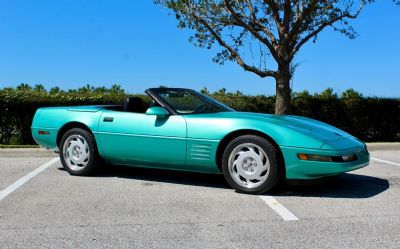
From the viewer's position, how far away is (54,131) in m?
6.69

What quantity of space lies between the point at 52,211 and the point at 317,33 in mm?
8573

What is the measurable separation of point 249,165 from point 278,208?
688mm

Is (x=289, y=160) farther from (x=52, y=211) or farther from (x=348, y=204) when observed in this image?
(x=52, y=211)

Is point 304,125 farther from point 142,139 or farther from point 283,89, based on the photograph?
point 283,89

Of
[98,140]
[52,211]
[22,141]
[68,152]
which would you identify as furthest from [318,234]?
[22,141]

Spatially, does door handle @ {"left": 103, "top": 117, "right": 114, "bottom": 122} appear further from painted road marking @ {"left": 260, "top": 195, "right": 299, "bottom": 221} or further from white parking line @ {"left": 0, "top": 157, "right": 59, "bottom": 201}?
painted road marking @ {"left": 260, "top": 195, "right": 299, "bottom": 221}

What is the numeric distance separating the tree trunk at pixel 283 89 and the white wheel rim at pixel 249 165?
5.81m

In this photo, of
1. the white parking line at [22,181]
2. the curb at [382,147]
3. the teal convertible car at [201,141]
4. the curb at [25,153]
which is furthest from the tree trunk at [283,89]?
the white parking line at [22,181]

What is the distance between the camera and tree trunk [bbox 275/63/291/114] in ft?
36.4

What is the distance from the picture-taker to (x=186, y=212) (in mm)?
4672

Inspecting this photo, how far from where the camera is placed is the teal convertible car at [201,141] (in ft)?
17.0

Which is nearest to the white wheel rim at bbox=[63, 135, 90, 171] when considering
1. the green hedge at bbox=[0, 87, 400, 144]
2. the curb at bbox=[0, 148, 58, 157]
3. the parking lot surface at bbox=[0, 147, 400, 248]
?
the parking lot surface at bbox=[0, 147, 400, 248]

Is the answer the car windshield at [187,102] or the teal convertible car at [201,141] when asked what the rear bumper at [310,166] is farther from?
the car windshield at [187,102]

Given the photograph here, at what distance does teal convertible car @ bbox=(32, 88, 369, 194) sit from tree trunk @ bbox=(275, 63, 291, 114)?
4836 mm
